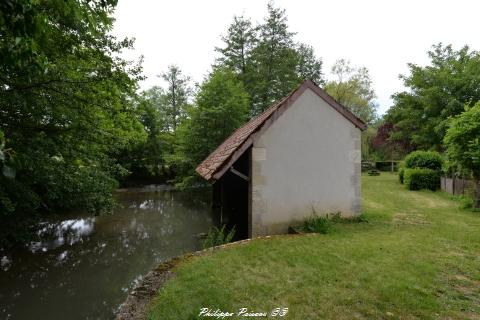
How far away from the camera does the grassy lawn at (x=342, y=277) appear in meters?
4.04

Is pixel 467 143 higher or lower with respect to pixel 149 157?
higher

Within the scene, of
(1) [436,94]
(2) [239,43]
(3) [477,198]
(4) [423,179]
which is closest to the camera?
(3) [477,198]

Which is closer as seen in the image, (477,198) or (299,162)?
(299,162)

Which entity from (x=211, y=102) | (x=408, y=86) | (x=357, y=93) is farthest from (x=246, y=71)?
(x=357, y=93)

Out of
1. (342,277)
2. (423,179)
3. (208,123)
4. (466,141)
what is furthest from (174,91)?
(342,277)

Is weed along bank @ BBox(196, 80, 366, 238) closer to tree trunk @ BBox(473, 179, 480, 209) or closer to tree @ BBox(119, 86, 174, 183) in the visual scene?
tree trunk @ BBox(473, 179, 480, 209)

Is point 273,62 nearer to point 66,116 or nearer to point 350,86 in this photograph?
point 350,86

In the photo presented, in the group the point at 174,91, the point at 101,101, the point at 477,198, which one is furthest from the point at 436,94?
the point at 174,91

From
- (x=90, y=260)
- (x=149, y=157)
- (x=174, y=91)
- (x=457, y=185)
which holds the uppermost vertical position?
(x=174, y=91)

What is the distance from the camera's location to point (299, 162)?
8312 mm

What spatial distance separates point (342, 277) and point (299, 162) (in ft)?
12.6

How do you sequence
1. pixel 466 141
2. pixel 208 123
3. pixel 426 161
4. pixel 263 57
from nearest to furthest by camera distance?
pixel 466 141 < pixel 208 123 < pixel 426 161 < pixel 263 57

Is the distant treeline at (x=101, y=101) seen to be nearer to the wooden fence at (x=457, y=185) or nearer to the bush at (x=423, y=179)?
the bush at (x=423, y=179)

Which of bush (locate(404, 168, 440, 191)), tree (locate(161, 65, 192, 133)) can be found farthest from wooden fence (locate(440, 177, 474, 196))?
tree (locate(161, 65, 192, 133))
